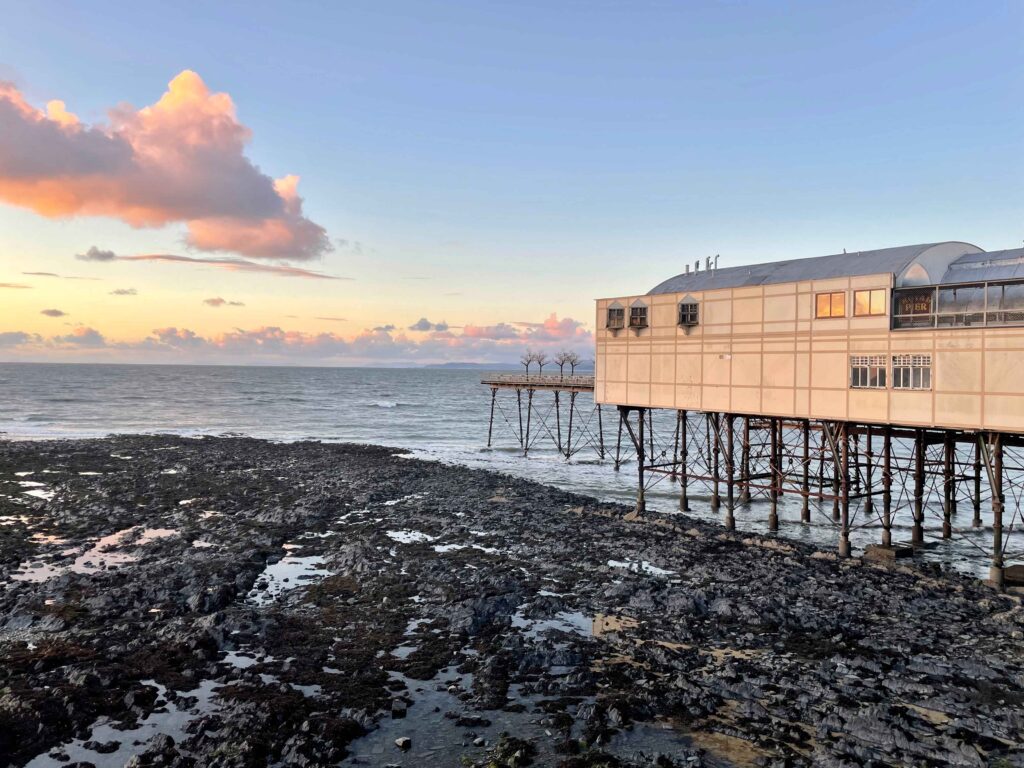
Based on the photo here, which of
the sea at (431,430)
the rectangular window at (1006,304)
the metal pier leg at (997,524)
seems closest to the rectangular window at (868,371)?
the rectangular window at (1006,304)

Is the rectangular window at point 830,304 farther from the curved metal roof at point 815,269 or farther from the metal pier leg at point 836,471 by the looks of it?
the metal pier leg at point 836,471

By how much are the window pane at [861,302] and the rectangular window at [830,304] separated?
1.29 feet

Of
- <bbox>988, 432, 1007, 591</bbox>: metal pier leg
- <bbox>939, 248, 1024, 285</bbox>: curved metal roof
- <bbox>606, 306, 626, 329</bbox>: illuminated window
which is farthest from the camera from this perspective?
<bbox>606, 306, 626, 329</bbox>: illuminated window

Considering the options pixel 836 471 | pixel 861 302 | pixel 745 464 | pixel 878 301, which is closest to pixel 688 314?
pixel 861 302

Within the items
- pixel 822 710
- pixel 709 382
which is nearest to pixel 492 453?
pixel 709 382

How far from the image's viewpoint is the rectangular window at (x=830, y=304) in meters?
25.8

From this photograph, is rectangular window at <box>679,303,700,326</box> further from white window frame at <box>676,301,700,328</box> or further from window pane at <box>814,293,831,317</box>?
window pane at <box>814,293,831,317</box>

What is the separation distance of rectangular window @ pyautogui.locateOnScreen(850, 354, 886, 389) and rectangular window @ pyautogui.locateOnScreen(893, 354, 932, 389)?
44 cm

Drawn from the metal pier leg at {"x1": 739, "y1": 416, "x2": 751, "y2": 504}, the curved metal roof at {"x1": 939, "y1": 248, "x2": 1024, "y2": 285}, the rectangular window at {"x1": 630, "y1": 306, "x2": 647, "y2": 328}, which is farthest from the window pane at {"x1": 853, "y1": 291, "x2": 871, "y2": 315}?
the rectangular window at {"x1": 630, "y1": 306, "x2": 647, "y2": 328}

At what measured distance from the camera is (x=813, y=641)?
696 inches

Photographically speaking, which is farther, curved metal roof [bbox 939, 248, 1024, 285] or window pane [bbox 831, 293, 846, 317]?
window pane [bbox 831, 293, 846, 317]

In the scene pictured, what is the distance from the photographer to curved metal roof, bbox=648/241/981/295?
26266 mm

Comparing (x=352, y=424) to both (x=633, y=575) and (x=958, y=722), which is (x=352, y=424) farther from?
(x=958, y=722)

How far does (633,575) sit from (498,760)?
11.4 meters
